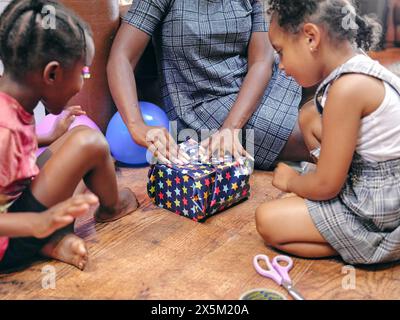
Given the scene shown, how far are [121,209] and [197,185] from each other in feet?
0.78

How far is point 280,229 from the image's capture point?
115 cm

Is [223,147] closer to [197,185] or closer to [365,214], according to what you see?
[197,185]

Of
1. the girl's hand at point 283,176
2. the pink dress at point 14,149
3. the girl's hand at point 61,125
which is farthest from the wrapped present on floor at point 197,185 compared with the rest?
the pink dress at point 14,149

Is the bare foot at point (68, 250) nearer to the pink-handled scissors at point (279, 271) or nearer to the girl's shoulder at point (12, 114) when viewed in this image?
the girl's shoulder at point (12, 114)

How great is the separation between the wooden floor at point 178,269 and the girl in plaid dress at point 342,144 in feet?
0.23

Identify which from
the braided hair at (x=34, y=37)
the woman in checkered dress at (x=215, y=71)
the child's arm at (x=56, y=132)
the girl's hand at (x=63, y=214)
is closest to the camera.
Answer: the girl's hand at (x=63, y=214)

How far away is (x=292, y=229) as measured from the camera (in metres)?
1.14

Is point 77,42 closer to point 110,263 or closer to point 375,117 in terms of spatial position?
point 110,263

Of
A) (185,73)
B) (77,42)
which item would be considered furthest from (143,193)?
(77,42)

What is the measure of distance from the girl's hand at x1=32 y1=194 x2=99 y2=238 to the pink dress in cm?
14

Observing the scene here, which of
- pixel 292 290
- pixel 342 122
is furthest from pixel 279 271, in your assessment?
pixel 342 122

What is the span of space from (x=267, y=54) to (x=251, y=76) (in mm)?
107

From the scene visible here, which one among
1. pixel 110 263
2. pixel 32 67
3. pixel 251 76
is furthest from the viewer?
pixel 251 76

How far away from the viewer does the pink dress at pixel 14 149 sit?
981 millimetres
